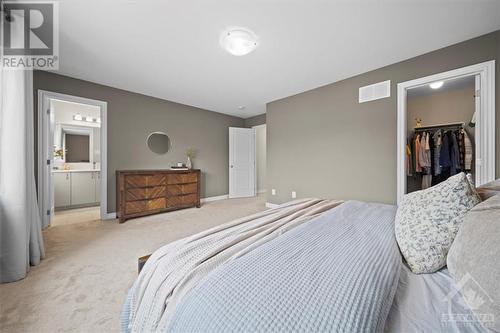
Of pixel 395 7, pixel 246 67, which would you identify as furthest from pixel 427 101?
pixel 246 67

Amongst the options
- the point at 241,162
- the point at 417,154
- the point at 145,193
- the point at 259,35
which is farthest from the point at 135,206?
the point at 417,154

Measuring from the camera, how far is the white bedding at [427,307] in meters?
0.53

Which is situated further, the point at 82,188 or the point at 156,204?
the point at 82,188

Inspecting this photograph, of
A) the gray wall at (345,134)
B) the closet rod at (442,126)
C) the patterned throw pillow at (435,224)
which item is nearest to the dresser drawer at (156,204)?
the gray wall at (345,134)

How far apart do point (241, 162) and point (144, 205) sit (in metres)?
2.69

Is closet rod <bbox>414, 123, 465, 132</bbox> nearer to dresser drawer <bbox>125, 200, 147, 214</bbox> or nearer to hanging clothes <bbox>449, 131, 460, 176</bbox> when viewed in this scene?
hanging clothes <bbox>449, 131, 460, 176</bbox>

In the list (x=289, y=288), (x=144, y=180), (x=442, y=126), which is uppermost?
(x=442, y=126)

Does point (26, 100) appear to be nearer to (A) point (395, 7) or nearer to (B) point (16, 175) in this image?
(B) point (16, 175)

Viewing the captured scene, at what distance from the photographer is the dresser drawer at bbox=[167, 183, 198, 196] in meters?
3.71

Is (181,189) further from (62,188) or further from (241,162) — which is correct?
(62,188)

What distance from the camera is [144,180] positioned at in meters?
3.38

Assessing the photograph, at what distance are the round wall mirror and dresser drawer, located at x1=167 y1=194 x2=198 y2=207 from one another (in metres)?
1.10

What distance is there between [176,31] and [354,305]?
2.54 m

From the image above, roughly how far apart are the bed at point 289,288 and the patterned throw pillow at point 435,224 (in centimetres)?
5
